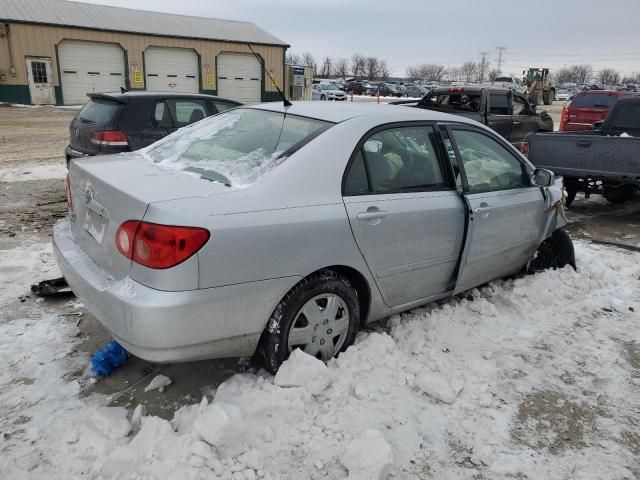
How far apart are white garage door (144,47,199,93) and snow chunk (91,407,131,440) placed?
2853 centimetres

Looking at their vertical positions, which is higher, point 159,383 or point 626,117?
point 626,117

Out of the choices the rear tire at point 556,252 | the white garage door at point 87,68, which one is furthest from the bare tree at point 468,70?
the rear tire at point 556,252

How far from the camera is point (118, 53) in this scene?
28.0 m

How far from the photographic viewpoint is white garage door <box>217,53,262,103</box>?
3153cm

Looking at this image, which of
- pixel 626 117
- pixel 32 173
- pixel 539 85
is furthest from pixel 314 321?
pixel 539 85

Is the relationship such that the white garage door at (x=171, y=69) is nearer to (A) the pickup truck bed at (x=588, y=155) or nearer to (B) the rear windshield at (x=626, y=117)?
(B) the rear windshield at (x=626, y=117)

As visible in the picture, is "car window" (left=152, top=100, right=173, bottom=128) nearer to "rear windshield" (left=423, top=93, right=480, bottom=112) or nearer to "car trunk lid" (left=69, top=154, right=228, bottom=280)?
"car trunk lid" (left=69, top=154, right=228, bottom=280)

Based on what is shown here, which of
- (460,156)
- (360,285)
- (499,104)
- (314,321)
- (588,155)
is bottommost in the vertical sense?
(314,321)

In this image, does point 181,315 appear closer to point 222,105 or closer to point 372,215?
point 372,215

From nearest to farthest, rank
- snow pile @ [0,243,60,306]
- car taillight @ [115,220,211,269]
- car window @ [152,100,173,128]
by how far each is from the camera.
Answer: car taillight @ [115,220,211,269]
snow pile @ [0,243,60,306]
car window @ [152,100,173,128]

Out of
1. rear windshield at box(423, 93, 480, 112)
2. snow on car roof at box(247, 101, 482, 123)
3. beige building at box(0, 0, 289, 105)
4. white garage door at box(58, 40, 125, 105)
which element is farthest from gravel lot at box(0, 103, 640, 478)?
white garage door at box(58, 40, 125, 105)

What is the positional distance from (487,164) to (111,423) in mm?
3204

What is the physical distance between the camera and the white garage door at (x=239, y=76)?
31.5 m

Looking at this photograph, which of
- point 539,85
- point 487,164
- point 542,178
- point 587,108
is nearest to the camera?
point 487,164
